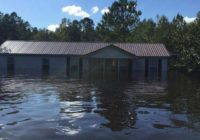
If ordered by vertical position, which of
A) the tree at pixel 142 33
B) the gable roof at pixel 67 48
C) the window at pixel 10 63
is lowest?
the window at pixel 10 63

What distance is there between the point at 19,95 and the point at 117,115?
7.69 meters

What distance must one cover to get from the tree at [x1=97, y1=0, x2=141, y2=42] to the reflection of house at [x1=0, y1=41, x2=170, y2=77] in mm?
33585

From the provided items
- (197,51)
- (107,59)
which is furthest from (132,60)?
(197,51)

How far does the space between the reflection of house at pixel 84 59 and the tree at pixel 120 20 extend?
33585 millimetres

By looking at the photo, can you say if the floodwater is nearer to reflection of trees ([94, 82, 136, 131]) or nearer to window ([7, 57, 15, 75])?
reflection of trees ([94, 82, 136, 131])

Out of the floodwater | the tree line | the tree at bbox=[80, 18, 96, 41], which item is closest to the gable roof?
the tree line

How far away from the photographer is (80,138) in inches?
402

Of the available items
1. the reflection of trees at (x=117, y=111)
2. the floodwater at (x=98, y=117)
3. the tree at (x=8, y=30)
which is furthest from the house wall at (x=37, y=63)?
the tree at (x=8, y=30)

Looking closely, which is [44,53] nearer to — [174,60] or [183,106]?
[174,60]

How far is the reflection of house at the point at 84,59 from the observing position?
158 feet

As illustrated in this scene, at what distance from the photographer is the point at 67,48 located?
52000 mm

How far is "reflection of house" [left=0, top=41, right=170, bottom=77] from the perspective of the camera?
48188mm

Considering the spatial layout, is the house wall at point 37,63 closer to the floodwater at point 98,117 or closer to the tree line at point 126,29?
the tree line at point 126,29

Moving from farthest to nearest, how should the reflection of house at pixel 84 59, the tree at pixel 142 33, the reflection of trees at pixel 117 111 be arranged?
the tree at pixel 142 33 → the reflection of house at pixel 84 59 → the reflection of trees at pixel 117 111
